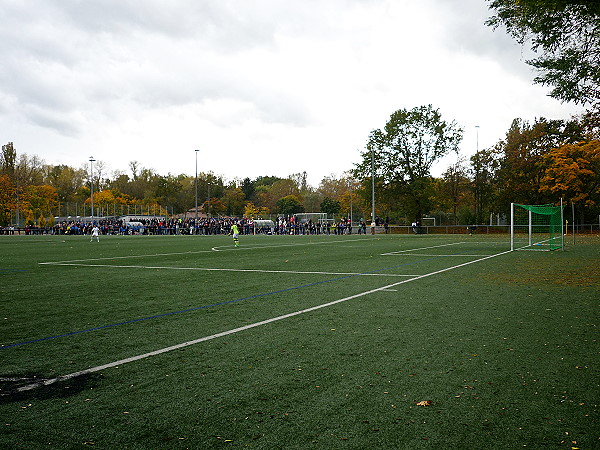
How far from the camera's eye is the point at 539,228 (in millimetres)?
38125

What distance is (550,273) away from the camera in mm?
13336

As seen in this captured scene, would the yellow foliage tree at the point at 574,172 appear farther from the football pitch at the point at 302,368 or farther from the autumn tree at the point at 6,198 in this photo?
the autumn tree at the point at 6,198

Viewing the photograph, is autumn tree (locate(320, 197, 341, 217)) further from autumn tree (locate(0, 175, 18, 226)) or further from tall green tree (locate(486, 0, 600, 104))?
tall green tree (locate(486, 0, 600, 104))

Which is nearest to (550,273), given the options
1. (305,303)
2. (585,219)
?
(305,303)

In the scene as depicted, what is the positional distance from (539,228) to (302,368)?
37.6m

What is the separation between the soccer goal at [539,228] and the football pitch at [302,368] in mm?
16843

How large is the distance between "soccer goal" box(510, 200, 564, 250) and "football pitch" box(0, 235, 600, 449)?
55.3 feet

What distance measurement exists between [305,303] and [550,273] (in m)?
7.84

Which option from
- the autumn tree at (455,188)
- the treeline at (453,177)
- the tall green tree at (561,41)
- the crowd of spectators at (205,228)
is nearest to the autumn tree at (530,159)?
the treeline at (453,177)

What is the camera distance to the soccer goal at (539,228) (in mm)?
25922

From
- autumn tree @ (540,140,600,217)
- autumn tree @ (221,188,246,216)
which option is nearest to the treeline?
autumn tree @ (540,140,600,217)

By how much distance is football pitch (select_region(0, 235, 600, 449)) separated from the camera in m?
3.46

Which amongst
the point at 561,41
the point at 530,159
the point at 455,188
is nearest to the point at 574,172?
the point at 530,159

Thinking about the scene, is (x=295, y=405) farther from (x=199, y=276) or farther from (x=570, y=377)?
(x=199, y=276)
